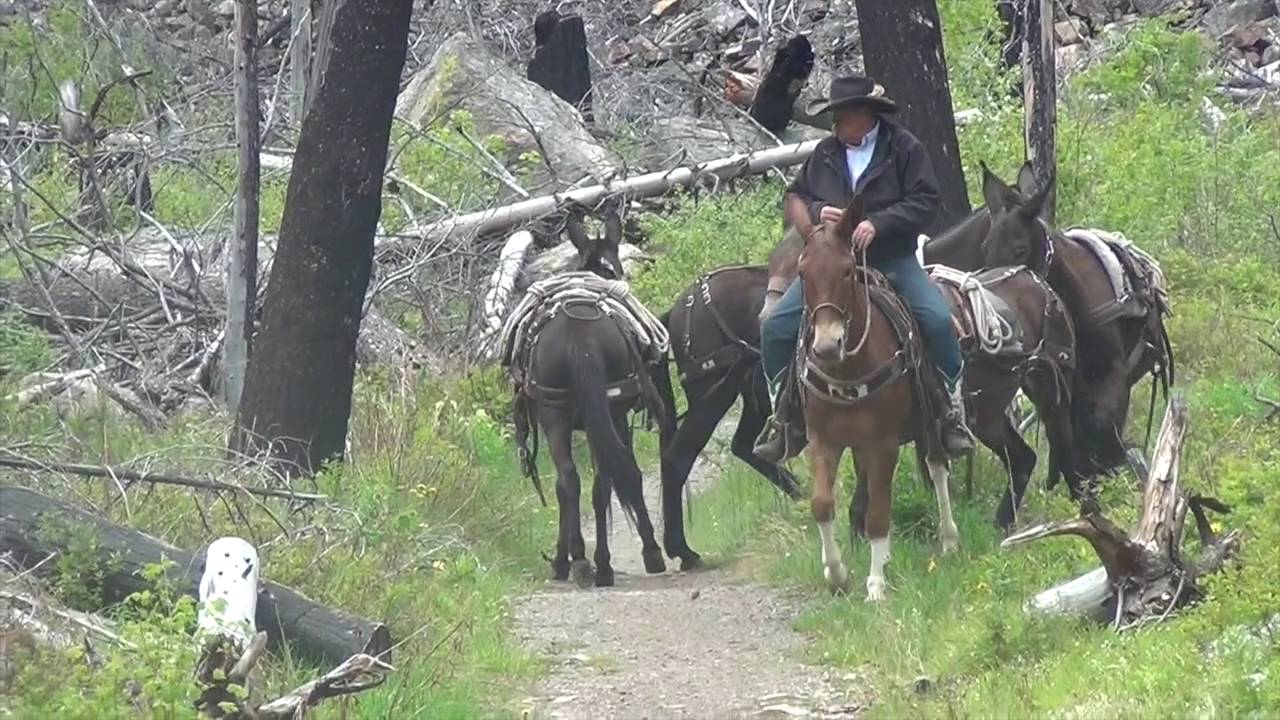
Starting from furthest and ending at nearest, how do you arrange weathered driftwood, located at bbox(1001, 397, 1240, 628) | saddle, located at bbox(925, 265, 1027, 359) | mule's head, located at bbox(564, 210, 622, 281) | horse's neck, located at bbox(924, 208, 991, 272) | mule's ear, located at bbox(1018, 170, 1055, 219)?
1. mule's head, located at bbox(564, 210, 622, 281)
2. horse's neck, located at bbox(924, 208, 991, 272)
3. mule's ear, located at bbox(1018, 170, 1055, 219)
4. saddle, located at bbox(925, 265, 1027, 359)
5. weathered driftwood, located at bbox(1001, 397, 1240, 628)

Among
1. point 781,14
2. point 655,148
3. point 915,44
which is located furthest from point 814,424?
point 781,14

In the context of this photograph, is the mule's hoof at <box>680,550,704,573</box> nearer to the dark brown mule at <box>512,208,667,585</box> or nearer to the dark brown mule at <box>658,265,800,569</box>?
the dark brown mule at <box>658,265,800,569</box>

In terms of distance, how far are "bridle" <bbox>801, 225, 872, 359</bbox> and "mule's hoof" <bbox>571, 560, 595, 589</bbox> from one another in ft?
10.1

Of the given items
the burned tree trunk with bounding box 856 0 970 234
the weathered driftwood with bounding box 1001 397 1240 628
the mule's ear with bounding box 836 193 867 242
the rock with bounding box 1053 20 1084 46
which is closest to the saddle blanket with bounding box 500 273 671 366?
the burned tree trunk with bounding box 856 0 970 234

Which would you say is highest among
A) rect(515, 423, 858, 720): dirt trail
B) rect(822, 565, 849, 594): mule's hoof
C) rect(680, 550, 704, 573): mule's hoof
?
rect(822, 565, 849, 594): mule's hoof

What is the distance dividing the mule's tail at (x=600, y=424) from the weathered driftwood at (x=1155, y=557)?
4434 millimetres

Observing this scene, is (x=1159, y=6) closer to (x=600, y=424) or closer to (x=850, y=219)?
(x=600, y=424)

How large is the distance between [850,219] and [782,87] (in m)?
12.0

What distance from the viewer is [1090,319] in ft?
41.3

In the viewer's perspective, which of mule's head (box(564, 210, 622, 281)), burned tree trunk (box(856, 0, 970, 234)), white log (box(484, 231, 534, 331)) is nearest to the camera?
mule's head (box(564, 210, 622, 281))

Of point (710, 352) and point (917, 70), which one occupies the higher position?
point (917, 70)

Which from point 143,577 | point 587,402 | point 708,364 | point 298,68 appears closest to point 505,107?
point 298,68

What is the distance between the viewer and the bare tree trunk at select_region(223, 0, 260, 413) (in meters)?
13.2

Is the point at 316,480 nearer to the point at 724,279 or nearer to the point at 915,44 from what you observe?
the point at 724,279
